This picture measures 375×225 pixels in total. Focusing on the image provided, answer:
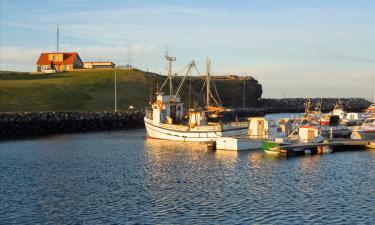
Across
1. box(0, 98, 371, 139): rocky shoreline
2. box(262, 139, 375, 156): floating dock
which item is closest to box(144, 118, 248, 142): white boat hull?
box(262, 139, 375, 156): floating dock

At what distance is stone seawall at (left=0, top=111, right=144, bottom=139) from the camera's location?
84.9 m

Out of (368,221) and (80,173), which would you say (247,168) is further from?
(368,221)

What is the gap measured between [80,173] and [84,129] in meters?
48.4

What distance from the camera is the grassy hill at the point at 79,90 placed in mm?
107719

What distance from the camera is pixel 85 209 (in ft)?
107

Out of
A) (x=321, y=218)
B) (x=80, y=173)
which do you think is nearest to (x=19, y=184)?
(x=80, y=173)

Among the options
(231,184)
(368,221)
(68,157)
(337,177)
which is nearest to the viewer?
(368,221)

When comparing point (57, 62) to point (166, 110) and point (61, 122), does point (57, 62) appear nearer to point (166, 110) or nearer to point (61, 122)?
point (61, 122)

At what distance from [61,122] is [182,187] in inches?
2232

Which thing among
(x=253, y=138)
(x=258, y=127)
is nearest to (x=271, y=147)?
(x=253, y=138)

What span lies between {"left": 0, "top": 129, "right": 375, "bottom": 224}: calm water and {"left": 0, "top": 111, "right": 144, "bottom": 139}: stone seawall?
23428 mm

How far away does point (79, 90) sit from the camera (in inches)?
4865

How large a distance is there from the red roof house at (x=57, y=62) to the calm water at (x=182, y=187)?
325 ft

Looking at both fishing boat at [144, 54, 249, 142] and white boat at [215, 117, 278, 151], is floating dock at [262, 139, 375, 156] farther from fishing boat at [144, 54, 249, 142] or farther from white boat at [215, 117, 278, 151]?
fishing boat at [144, 54, 249, 142]
